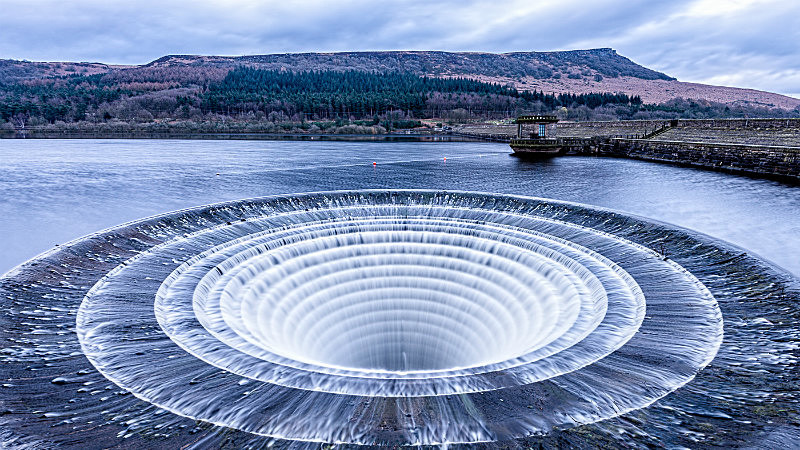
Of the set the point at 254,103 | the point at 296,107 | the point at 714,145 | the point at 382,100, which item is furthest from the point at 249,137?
the point at 714,145

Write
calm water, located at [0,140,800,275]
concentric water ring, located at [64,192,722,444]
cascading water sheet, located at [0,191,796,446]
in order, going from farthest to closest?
1. calm water, located at [0,140,800,275]
2. concentric water ring, located at [64,192,722,444]
3. cascading water sheet, located at [0,191,796,446]

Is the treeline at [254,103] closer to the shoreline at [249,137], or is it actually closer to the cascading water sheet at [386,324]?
the shoreline at [249,137]

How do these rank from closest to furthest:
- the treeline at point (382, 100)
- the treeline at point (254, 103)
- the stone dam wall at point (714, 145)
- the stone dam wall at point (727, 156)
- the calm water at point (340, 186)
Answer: the calm water at point (340, 186)
the stone dam wall at point (727, 156)
the stone dam wall at point (714, 145)
the treeline at point (254, 103)
the treeline at point (382, 100)

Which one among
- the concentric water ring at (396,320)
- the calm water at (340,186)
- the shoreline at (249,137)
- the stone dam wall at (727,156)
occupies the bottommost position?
the concentric water ring at (396,320)

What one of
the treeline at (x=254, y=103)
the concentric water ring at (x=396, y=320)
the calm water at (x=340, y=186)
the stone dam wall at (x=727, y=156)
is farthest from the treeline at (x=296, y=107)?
the concentric water ring at (x=396, y=320)

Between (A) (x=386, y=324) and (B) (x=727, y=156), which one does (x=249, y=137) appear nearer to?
(B) (x=727, y=156)

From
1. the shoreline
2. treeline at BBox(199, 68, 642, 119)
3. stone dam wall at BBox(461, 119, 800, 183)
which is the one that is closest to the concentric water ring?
stone dam wall at BBox(461, 119, 800, 183)

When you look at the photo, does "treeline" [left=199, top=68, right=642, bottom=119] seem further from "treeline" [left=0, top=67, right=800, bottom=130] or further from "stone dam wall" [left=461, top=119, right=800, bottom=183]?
"stone dam wall" [left=461, top=119, right=800, bottom=183]
